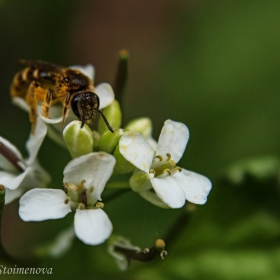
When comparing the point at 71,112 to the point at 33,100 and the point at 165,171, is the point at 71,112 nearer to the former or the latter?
the point at 33,100

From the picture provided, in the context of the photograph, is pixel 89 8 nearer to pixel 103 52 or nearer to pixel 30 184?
pixel 103 52

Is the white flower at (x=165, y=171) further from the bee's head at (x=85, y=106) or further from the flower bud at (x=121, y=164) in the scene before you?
the bee's head at (x=85, y=106)

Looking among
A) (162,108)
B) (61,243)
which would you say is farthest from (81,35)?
(61,243)

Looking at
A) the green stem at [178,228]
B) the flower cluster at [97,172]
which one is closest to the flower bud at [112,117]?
the flower cluster at [97,172]

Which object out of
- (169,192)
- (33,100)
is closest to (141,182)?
(169,192)

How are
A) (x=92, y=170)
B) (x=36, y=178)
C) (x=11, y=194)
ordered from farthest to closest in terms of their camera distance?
(x=36, y=178), (x=11, y=194), (x=92, y=170)
